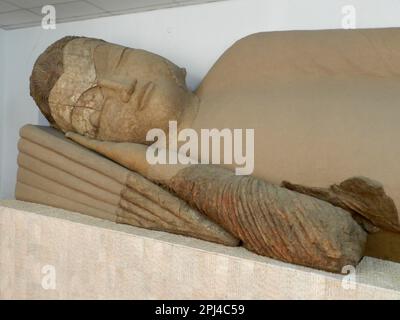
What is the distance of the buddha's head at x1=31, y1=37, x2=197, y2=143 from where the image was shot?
1826 mm

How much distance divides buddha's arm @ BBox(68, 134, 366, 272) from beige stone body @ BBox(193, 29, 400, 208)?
0.57ft

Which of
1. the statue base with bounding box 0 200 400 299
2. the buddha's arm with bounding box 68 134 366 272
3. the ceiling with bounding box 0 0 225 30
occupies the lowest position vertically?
the statue base with bounding box 0 200 400 299

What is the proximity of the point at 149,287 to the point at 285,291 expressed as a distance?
0.54 meters

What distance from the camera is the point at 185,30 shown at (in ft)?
8.32

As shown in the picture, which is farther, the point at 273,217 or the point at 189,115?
the point at 189,115

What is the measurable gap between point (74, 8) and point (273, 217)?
2.09 m

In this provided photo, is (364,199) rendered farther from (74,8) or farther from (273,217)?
(74,8)

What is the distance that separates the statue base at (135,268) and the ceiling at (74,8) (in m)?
1.38

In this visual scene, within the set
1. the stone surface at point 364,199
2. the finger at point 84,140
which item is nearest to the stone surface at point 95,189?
the finger at point 84,140

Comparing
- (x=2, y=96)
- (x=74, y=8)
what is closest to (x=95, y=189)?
(x=74, y=8)

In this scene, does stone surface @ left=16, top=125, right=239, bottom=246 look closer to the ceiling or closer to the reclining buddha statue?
the reclining buddha statue
